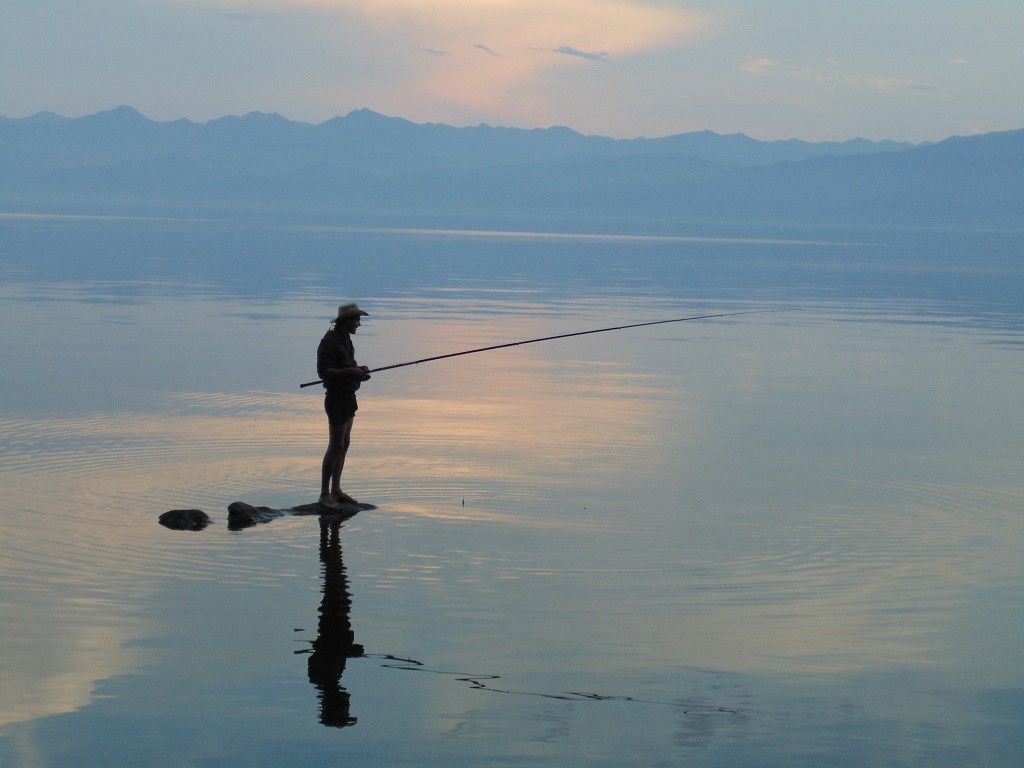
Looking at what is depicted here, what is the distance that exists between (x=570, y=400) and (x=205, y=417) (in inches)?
193

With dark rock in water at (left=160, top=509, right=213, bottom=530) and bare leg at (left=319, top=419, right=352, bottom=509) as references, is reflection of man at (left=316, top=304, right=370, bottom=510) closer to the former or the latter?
bare leg at (left=319, top=419, right=352, bottom=509)

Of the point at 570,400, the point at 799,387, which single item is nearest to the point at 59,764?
the point at 570,400

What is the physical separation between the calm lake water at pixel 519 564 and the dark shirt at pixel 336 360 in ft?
3.63

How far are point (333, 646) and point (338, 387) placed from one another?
423 cm

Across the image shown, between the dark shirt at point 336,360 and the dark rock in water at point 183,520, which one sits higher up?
the dark shirt at point 336,360

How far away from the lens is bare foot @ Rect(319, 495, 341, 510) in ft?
39.4

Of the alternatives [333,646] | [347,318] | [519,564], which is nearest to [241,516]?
[347,318]

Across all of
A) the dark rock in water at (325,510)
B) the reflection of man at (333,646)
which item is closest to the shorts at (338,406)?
the dark rock in water at (325,510)

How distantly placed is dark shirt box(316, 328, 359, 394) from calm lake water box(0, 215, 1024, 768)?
1.11 metres

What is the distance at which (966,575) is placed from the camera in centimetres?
1039

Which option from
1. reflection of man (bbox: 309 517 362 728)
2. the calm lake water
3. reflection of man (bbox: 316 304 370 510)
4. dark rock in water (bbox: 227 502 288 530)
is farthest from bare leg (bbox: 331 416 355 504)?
reflection of man (bbox: 309 517 362 728)

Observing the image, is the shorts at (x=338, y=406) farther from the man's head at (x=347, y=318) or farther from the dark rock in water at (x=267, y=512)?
the dark rock in water at (x=267, y=512)

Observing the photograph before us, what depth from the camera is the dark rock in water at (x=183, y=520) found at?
37.3 feet

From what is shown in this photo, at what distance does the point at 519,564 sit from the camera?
34.4ft
